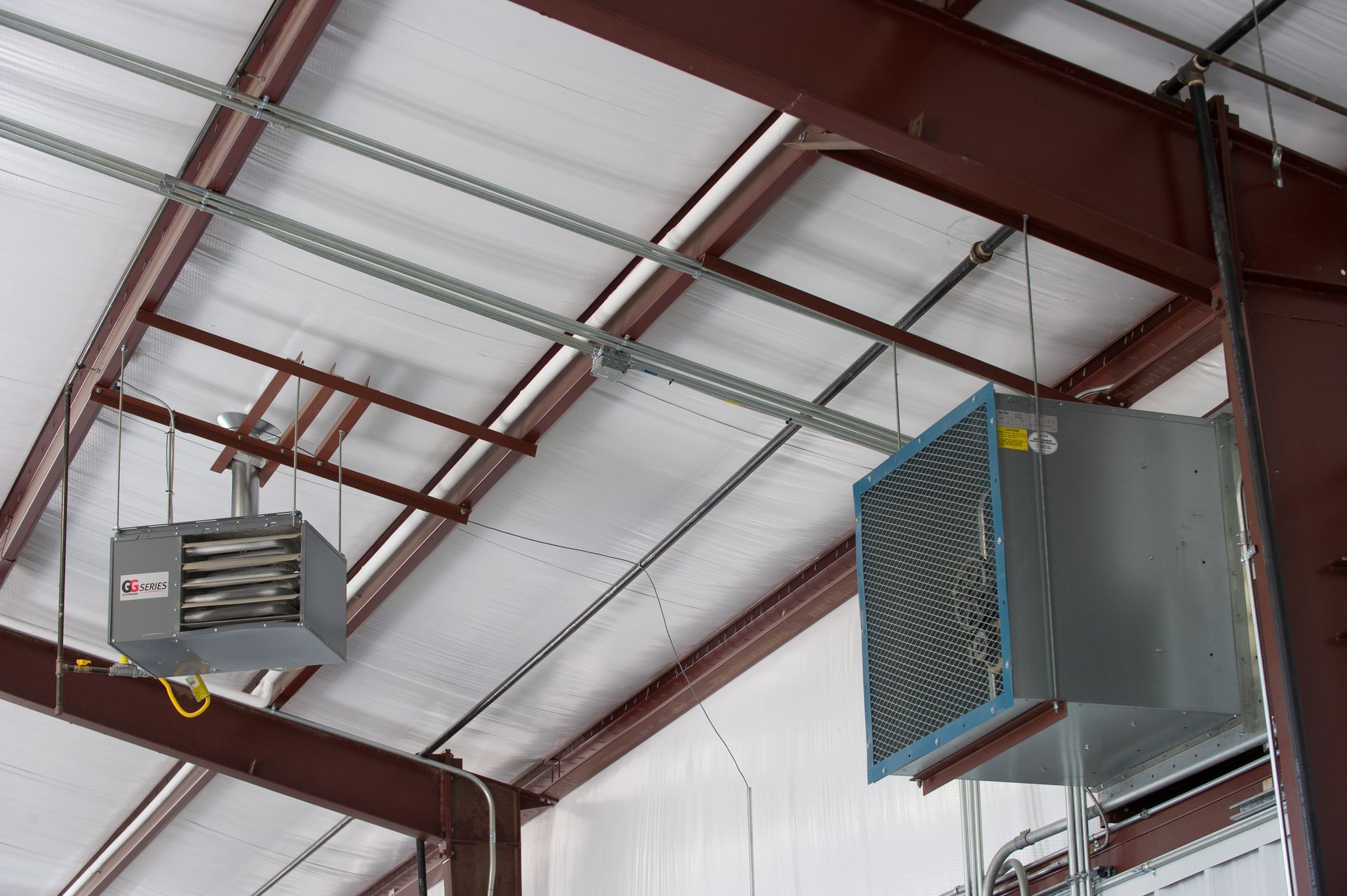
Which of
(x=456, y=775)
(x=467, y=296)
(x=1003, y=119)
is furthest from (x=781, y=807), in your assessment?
(x=1003, y=119)

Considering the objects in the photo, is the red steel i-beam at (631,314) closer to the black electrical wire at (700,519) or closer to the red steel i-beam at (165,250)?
the black electrical wire at (700,519)

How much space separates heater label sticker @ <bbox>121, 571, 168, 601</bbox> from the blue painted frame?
2.11 m

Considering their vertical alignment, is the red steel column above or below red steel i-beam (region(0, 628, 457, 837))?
below

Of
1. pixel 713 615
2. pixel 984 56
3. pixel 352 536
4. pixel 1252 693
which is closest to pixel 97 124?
pixel 352 536

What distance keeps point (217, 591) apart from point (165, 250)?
3.84 ft

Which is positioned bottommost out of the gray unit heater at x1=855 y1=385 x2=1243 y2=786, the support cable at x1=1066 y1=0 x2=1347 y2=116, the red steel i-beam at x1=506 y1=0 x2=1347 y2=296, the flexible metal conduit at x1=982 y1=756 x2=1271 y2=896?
the flexible metal conduit at x1=982 y1=756 x2=1271 y2=896

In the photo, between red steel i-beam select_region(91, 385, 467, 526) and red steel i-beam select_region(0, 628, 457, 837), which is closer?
red steel i-beam select_region(91, 385, 467, 526)

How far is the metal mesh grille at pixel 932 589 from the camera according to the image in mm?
3490

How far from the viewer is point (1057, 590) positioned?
341 cm

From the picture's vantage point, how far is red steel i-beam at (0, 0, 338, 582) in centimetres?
422

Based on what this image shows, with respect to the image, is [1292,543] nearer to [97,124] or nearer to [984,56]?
[984,56]

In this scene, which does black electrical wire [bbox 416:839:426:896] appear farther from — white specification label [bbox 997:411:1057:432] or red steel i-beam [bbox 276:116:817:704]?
white specification label [bbox 997:411:1057:432]

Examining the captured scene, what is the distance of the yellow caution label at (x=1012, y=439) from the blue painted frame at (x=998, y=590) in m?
0.01

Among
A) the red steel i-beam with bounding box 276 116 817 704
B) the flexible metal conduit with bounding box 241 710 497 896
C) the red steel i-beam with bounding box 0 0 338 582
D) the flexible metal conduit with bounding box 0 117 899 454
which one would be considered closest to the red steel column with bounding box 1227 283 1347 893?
the red steel i-beam with bounding box 276 116 817 704
